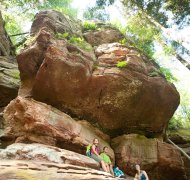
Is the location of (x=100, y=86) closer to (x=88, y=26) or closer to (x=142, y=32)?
(x=88, y=26)

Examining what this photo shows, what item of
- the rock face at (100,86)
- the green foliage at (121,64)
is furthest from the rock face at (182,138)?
the green foliage at (121,64)

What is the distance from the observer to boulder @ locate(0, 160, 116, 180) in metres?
6.21

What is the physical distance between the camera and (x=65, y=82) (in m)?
12.9

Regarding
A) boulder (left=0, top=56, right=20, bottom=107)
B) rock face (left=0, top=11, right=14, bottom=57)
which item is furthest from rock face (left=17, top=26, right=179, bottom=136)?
rock face (left=0, top=11, right=14, bottom=57)

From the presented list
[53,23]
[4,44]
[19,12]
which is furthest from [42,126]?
[19,12]

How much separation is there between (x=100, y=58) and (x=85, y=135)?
4205mm

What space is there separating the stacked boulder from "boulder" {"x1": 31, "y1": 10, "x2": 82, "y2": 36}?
0.27 feet

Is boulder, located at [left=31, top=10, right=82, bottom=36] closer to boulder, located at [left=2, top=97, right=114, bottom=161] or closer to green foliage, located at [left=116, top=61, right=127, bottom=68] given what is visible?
green foliage, located at [left=116, top=61, right=127, bottom=68]

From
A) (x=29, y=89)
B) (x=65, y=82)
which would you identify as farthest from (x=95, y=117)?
(x=29, y=89)

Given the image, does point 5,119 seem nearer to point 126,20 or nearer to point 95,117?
point 95,117

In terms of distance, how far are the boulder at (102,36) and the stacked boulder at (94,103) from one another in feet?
7.40

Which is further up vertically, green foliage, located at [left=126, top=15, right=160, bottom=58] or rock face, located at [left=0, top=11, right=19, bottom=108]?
green foliage, located at [left=126, top=15, right=160, bottom=58]

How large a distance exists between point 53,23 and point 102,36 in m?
3.70

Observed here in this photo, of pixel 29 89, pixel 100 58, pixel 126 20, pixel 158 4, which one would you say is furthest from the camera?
pixel 126 20
